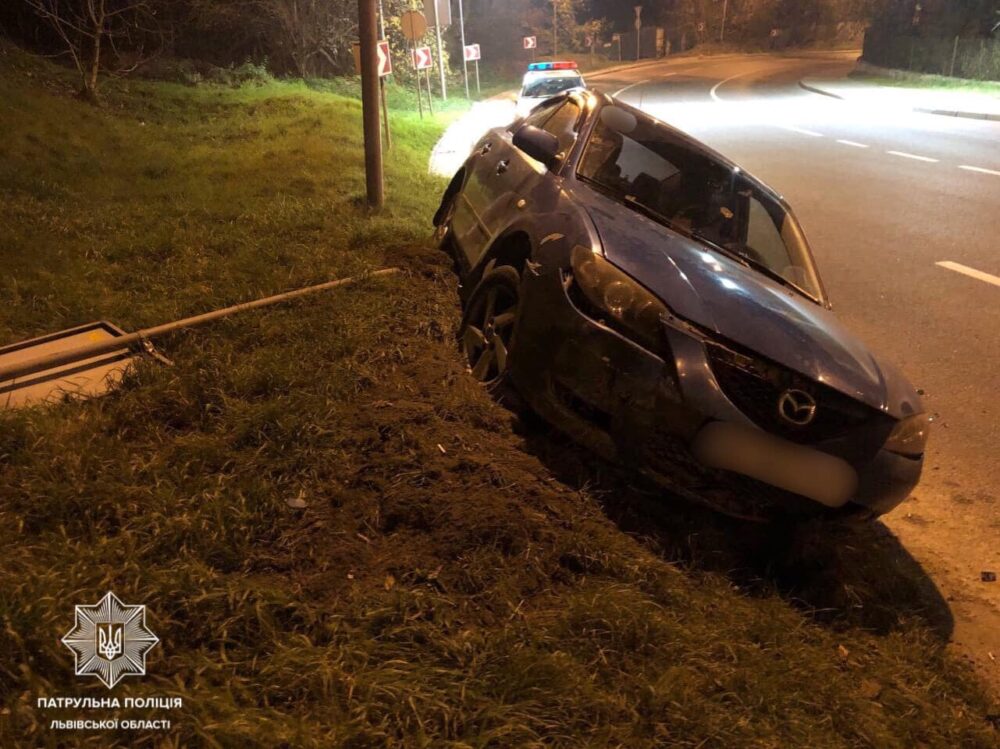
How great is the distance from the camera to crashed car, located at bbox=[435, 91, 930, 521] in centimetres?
268

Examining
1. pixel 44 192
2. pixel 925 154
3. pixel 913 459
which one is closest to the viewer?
pixel 913 459

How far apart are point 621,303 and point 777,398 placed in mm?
683

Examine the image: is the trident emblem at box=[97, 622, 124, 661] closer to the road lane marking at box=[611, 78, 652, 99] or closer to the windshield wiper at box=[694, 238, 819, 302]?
the windshield wiper at box=[694, 238, 819, 302]

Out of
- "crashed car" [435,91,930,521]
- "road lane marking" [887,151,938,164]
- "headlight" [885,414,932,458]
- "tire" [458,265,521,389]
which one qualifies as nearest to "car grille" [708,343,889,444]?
"crashed car" [435,91,930,521]

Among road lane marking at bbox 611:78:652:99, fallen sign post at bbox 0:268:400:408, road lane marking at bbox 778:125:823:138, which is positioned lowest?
road lane marking at bbox 778:125:823:138

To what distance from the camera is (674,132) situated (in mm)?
4633

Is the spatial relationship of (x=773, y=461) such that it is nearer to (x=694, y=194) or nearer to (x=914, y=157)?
(x=694, y=194)

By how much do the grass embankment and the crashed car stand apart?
0.31 meters

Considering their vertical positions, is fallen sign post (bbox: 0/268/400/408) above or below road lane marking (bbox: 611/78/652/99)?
below

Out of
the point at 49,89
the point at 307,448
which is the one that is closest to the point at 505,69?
the point at 49,89

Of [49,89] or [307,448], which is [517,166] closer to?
[307,448]

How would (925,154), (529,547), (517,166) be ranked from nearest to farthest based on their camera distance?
(529,547), (517,166), (925,154)

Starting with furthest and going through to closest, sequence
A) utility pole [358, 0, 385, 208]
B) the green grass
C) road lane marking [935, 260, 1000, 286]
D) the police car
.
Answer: the green grass
the police car
utility pole [358, 0, 385, 208]
road lane marking [935, 260, 1000, 286]

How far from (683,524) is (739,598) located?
0.39 metres
